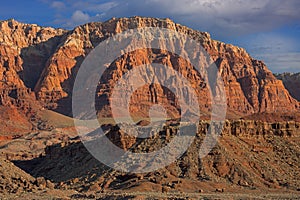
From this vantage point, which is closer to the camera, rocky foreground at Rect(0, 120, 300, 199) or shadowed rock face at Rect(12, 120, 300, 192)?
rocky foreground at Rect(0, 120, 300, 199)

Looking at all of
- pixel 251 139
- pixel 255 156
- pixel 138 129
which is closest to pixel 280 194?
pixel 255 156

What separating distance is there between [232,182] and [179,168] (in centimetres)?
603

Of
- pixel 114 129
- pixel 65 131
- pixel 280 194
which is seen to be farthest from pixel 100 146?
pixel 65 131

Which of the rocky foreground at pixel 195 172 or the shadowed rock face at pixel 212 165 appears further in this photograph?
the shadowed rock face at pixel 212 165

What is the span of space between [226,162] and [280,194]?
10.2 m

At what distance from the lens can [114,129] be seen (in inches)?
3236

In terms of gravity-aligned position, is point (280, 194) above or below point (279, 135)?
below

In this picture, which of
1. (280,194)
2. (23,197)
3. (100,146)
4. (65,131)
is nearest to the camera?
(23,197)

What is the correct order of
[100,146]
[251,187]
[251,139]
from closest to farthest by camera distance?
[251,187] → [251,139] → [100,146]

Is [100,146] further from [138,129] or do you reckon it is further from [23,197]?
[23,197]

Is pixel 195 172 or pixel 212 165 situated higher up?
pixel 212 165

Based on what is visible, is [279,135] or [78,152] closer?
[279,135]

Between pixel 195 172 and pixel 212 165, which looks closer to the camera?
pixel 195 172

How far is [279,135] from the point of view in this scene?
77.2m
